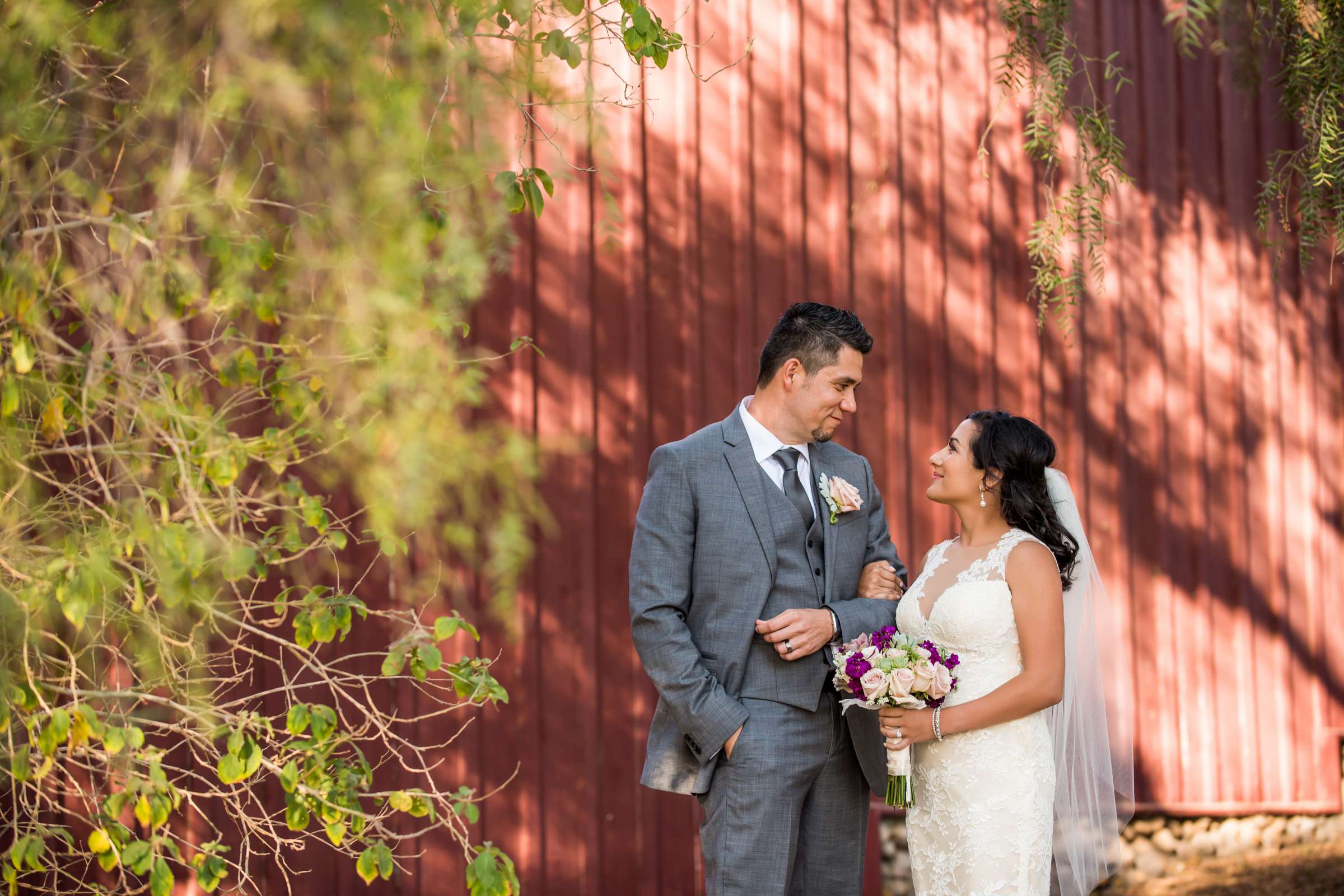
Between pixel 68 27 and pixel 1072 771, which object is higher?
pixel 68 27

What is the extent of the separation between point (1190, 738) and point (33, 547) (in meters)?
4.83

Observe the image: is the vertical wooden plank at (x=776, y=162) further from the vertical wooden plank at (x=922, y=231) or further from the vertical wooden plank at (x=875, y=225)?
the vertical wooden plank at (x=922, y=231)

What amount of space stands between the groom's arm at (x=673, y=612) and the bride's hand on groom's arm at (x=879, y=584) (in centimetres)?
49

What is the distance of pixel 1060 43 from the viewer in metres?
3.99

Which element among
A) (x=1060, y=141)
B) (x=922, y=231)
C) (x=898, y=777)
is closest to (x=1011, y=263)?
(x=922, y=231)

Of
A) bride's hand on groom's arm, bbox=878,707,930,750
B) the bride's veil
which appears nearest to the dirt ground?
the bride's veil

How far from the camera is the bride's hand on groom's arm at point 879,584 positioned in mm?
3045

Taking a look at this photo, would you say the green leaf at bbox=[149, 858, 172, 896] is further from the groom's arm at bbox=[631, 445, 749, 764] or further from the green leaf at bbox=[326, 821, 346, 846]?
the groom's arm at bbox=[631, 445, 749, 764]

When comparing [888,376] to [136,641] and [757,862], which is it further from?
[136,641]

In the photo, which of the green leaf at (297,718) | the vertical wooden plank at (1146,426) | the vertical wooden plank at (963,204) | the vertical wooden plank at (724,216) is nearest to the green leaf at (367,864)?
the green leaf at (297,718)

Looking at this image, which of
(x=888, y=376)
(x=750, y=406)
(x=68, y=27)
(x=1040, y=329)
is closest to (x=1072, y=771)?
(x=750, y=406)

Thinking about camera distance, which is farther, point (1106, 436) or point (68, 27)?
point (1106, 436)

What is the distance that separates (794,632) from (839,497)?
0.39m

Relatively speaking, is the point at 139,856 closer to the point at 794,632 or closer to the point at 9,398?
the point at 9,398
